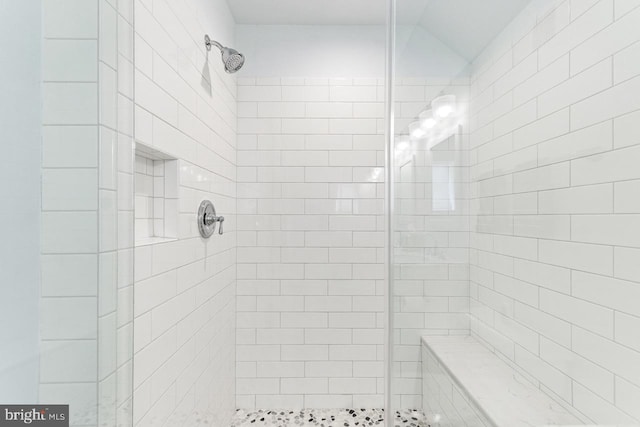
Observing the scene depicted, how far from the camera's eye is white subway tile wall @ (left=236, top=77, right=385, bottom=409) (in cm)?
192

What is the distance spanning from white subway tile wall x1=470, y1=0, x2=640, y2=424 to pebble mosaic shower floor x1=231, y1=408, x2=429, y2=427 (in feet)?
4.24

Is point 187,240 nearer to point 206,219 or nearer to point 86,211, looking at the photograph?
point 206,219

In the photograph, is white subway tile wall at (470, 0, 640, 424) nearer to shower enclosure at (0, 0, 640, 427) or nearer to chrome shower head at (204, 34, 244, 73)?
shower enclosure at (0, 0, 640, 427)

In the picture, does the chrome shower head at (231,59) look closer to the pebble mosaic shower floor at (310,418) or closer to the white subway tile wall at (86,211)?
the white subway tile wall at (86,211)

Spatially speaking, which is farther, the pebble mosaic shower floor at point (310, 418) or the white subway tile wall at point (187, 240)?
the pebble mosaic shower floor at point (310, 418)

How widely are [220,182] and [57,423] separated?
46.6 inches

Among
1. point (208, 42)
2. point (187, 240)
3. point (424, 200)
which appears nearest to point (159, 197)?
point (187, 240)

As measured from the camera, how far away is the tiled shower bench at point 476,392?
667mm

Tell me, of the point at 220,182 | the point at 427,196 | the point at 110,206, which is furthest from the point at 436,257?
the point at 220,182

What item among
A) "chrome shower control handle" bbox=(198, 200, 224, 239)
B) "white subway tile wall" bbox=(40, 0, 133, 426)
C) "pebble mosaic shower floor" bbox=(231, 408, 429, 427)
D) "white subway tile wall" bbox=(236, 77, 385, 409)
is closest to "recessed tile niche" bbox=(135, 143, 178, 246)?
"chrome shower control handle" bbox=(198, 200, 224, 239)

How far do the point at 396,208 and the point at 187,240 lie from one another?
0.79 meters

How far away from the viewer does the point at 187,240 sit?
1259 mm

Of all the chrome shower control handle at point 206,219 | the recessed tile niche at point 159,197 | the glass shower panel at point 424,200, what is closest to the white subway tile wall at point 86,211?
the recessed tile niche at point 159,197

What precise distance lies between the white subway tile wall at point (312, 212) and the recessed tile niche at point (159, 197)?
75cm
